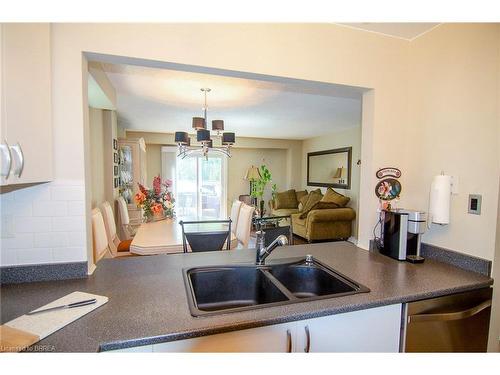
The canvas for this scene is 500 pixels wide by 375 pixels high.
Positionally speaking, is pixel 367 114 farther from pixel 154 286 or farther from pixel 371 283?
pixel 154 286

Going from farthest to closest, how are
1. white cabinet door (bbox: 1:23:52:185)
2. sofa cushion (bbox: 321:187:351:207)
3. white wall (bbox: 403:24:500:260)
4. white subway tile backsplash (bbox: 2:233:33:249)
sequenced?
sofa cushion (bbox: 321:187:351:207)
white wall (bbox: 403:24:500:260)
white subway tile backsplash (bbox: 2:233:33:249)
white cabinet door (bbox: 1:23:52:185)

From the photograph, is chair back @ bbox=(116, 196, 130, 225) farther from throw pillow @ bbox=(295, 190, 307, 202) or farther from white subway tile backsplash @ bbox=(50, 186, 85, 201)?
throw pillow @ bbox=(295, 190, 307, 202)

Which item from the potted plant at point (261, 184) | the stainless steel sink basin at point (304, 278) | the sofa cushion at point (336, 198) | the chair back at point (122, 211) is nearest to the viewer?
the stainless steel sink basin at point (304, 278)

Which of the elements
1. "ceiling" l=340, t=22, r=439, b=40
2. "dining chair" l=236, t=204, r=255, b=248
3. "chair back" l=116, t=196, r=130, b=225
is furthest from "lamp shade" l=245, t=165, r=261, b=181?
"ceiling" l=340, t=22, r=439, b=40

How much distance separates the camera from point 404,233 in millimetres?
1515

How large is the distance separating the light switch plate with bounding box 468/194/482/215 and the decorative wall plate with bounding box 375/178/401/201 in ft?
1.21

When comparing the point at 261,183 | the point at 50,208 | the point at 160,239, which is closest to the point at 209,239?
the point at 160,239

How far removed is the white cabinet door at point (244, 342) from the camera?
0.86 metres

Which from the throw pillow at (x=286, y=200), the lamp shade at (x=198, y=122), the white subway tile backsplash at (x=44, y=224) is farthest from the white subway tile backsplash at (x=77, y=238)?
the throw pillow at (x=286, y=200)

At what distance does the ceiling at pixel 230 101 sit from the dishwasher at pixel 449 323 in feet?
4.27

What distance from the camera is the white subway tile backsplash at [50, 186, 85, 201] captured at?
117 centimetres

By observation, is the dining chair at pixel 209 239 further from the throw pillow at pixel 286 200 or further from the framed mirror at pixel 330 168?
the throw pillow at pixel 286 200

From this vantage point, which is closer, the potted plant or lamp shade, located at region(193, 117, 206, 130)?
lamp shade, located at region(193, 117, 206, 130)

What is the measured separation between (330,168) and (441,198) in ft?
15.0
